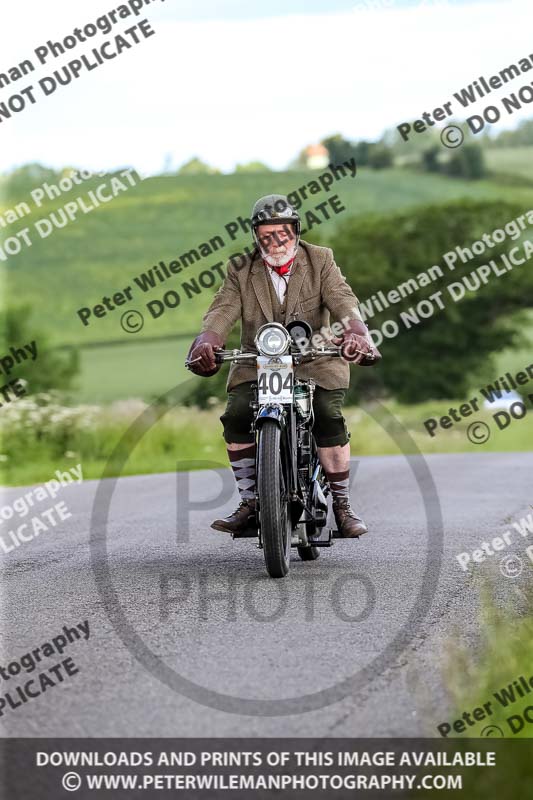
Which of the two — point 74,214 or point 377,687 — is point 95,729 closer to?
point 377,687

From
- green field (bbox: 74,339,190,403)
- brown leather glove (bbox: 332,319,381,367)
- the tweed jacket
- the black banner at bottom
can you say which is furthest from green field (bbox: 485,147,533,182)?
the black banner at bottom

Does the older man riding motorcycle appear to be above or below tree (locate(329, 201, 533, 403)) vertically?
below

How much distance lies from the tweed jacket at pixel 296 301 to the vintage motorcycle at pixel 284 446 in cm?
20

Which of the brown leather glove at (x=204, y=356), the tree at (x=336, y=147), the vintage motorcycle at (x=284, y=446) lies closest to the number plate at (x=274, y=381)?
the vintage motorcycle at (x=284, y=446)

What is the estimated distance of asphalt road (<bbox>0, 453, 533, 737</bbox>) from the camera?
4.55 metres

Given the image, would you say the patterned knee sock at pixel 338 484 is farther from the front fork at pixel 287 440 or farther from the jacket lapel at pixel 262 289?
the jacket lapel at pixel 262 289

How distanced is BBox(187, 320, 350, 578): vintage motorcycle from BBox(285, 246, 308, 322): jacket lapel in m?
0.35

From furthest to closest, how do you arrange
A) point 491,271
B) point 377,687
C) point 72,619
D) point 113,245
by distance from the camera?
point 113,245, point 491,271, point 72,619, point 377,687

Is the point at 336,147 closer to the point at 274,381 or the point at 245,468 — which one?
the point at 245,468

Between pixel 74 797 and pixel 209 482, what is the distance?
10107 millimetres

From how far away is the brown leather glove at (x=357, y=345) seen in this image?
716cm

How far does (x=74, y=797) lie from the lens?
157 inches

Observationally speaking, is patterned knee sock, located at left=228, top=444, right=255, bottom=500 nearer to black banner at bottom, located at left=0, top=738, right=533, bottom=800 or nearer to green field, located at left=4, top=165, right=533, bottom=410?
black banner at bottom, located at left=0, top=738, right=533, bottom=800

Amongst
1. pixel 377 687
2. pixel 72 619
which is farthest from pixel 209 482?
pixel 377 687
